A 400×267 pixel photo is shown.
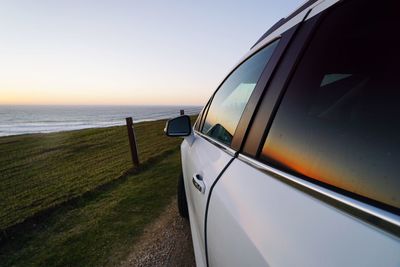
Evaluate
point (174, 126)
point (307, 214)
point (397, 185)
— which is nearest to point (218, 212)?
point (307, 214)

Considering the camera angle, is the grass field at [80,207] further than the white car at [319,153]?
Yes

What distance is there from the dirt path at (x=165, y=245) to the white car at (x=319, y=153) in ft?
5.77

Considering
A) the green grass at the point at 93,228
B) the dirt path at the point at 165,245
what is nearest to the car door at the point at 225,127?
the dirt path at the point at 165,245

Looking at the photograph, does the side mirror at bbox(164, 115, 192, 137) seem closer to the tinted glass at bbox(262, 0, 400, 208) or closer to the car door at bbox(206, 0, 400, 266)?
the car door at bbox(206, 0, 400, 266)

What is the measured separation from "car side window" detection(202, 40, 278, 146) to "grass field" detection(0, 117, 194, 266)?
6.80 ft

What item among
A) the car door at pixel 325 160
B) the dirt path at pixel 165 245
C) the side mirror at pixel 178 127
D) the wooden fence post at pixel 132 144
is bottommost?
the dirt path at pixel 165 245

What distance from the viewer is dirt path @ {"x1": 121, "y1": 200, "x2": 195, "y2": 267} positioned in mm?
3197

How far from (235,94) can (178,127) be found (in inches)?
44.6

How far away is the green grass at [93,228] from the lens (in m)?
3.43

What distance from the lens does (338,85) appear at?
114 centimetres

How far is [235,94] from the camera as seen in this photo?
2.19 metres

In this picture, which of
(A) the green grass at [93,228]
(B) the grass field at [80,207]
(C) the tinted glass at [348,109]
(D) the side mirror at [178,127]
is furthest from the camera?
(B) the grass field at [80,207]

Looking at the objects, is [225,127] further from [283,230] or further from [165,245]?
[165,245]

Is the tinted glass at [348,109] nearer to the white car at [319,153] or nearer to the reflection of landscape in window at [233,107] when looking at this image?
the white car at [319,153]
